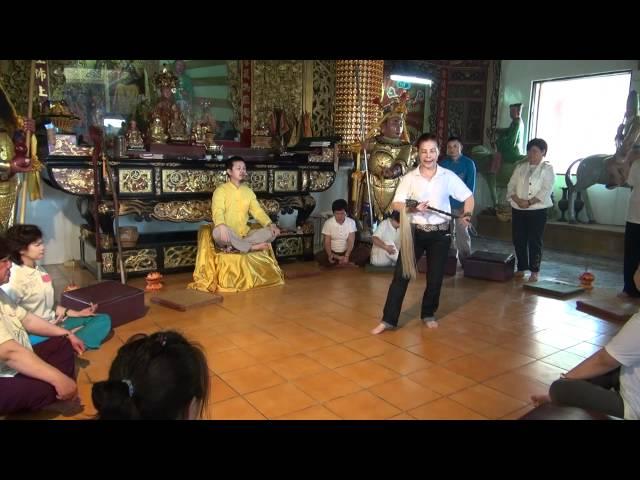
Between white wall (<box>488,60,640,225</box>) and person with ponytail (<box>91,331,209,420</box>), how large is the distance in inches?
319

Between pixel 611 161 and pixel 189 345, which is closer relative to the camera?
pixel 189 345

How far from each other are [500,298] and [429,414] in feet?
8.18

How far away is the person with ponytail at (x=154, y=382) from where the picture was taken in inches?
48.6

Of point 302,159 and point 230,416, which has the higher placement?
point 302,159

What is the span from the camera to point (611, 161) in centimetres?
719

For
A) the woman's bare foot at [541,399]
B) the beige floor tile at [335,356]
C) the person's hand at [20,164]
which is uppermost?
the person's hand at [20,164]

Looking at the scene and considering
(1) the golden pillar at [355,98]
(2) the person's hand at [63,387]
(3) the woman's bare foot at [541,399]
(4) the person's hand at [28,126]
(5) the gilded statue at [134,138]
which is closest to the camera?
(2) the person's hand at [63,387]

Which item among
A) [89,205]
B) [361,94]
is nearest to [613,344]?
[89,205]

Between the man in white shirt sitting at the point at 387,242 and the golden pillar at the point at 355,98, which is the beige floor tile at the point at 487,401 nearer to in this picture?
the man in white shirt sitting at the point at 387,242

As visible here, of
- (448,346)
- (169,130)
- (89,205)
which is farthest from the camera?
(169,130)

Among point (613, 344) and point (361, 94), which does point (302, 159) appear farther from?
point (613, 344)

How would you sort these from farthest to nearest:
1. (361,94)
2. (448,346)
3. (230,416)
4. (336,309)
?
1. (361,94)
2. (336,309)
3. (448,346)
4. (230,416)

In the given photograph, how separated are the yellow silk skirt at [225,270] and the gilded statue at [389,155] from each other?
2.06 metres

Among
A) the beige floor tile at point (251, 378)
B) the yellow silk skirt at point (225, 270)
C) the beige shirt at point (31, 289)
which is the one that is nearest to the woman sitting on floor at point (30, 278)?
the beige shirt at point (31, 289)
